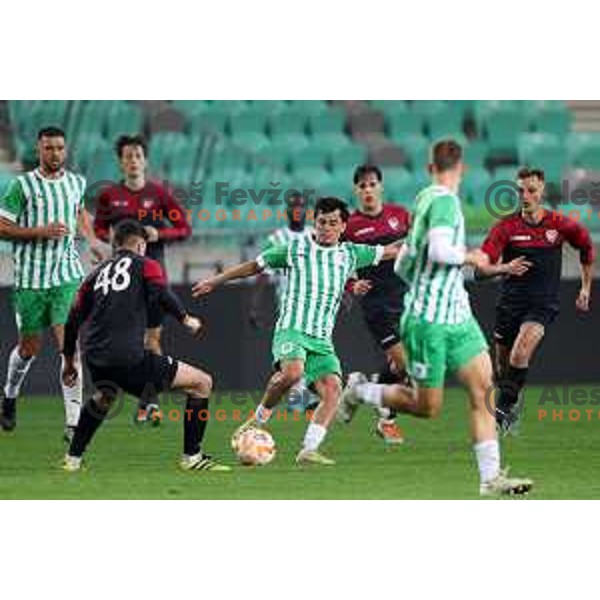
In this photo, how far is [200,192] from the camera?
21.7m

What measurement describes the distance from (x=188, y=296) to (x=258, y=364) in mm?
908

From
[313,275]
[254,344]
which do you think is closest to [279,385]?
[313,275]

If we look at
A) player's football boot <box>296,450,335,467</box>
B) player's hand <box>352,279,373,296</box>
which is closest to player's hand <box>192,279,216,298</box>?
player's football boot <box>296,450,335,467</box>

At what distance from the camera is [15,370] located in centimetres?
1359

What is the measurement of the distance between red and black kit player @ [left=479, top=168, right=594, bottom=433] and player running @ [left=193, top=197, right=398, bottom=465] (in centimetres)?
190

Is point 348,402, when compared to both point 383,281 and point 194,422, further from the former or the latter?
point 383,281

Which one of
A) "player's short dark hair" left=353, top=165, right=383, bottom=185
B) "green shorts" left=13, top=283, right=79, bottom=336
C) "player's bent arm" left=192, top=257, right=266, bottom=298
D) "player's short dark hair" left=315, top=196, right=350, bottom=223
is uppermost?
"player's short dark hair" left=353, top=165, right=383, bottom=185

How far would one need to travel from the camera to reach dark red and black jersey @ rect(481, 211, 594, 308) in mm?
13742

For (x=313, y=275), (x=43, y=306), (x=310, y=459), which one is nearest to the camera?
(x=310, y=459)

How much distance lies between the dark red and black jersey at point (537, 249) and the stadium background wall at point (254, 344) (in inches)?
191

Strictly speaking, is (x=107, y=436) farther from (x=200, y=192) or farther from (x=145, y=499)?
(x=200, y=192)

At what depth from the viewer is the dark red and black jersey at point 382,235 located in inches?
548

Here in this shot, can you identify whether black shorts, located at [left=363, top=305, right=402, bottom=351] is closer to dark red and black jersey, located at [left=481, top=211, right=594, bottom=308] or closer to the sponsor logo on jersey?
the sponsor logo on jersey

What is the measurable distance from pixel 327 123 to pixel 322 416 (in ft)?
39.1
